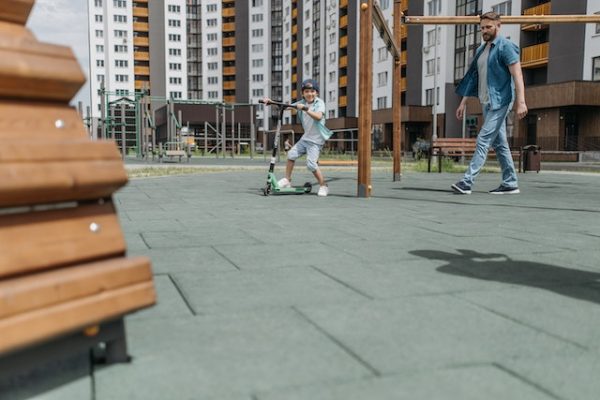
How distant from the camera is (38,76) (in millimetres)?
1695

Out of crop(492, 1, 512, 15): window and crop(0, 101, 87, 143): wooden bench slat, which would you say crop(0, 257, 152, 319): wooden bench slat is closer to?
crop(0, 101, 87, 143): wooden bench slat

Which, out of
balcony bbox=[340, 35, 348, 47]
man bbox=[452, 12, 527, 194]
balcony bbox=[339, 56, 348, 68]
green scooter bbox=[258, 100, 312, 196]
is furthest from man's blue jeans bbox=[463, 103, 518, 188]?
balcony bbox=[340, 35, 348, 47]

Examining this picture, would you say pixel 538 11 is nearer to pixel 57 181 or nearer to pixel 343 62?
pixel 343 62

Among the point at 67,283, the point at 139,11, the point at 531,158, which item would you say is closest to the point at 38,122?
the point at 67,283

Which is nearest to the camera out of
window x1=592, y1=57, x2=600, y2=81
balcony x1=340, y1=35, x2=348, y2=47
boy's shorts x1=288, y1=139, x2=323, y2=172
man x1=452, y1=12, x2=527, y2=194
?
man x1=452, y1=12, x2=527, y2=194

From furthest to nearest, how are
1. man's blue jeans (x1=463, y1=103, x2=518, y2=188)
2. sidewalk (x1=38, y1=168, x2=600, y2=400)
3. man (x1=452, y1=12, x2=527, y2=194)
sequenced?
man's blue jeans (x1=463, y1=103, x2=518, y2=188)
man (x1=452, y1=12, x2=527, y2=194)
sidewalk (x1=38, y1=168, x2=600, y2=400)

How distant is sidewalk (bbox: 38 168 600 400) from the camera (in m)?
1.74

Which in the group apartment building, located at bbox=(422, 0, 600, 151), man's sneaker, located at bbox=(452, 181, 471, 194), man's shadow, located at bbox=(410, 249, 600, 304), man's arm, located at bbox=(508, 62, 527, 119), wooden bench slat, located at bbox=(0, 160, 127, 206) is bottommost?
man's shadow, located at bbox=(410, 249, 600, 304)

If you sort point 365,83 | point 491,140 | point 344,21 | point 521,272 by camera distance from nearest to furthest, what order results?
point 521,272 → point 365,83 → point 491,140 → point 344,21

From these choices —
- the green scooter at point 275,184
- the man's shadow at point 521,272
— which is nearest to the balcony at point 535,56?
the green scooter at point 275,184

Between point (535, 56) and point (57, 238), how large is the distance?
144ft

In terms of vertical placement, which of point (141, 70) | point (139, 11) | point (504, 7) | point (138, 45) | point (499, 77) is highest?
point (139, 11)

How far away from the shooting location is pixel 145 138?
24.0 meters

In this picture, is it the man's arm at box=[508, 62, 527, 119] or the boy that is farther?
the boy
